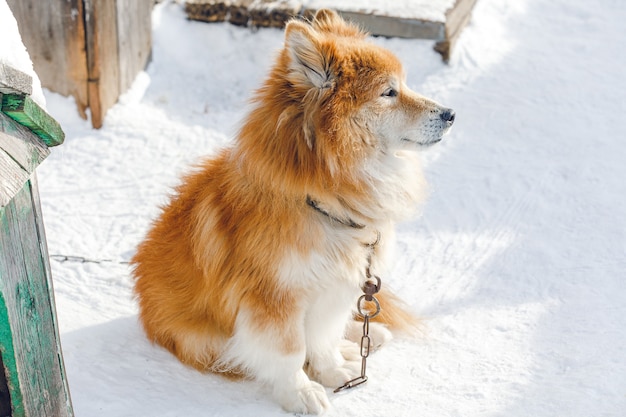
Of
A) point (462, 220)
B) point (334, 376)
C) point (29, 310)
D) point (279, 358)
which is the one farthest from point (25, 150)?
point (462, 220)

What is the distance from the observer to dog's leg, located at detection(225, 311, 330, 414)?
2.68 m

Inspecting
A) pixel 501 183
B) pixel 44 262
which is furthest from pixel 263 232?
pixel 501 183

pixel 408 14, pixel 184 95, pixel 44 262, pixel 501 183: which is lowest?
pixel 184 95

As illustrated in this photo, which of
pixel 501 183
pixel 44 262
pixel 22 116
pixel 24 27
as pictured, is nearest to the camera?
pixel 22 116

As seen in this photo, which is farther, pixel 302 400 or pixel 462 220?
pixel 462 220

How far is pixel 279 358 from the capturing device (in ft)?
8.88

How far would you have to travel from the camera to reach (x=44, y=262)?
228cm

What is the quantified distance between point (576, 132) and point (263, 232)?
10.2 ft

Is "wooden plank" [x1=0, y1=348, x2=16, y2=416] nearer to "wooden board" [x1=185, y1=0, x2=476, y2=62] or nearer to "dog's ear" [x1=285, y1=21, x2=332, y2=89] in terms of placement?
"dog's ear" [x1=285, y1=21, x2=332, y2=89]

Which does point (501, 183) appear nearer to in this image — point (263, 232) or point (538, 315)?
point (538, 315)

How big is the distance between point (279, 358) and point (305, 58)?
45.2 inches

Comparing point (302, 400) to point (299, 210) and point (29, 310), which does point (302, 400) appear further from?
point (29, 310)

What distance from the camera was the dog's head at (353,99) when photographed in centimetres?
253

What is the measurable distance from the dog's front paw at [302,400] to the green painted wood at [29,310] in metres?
0.85
